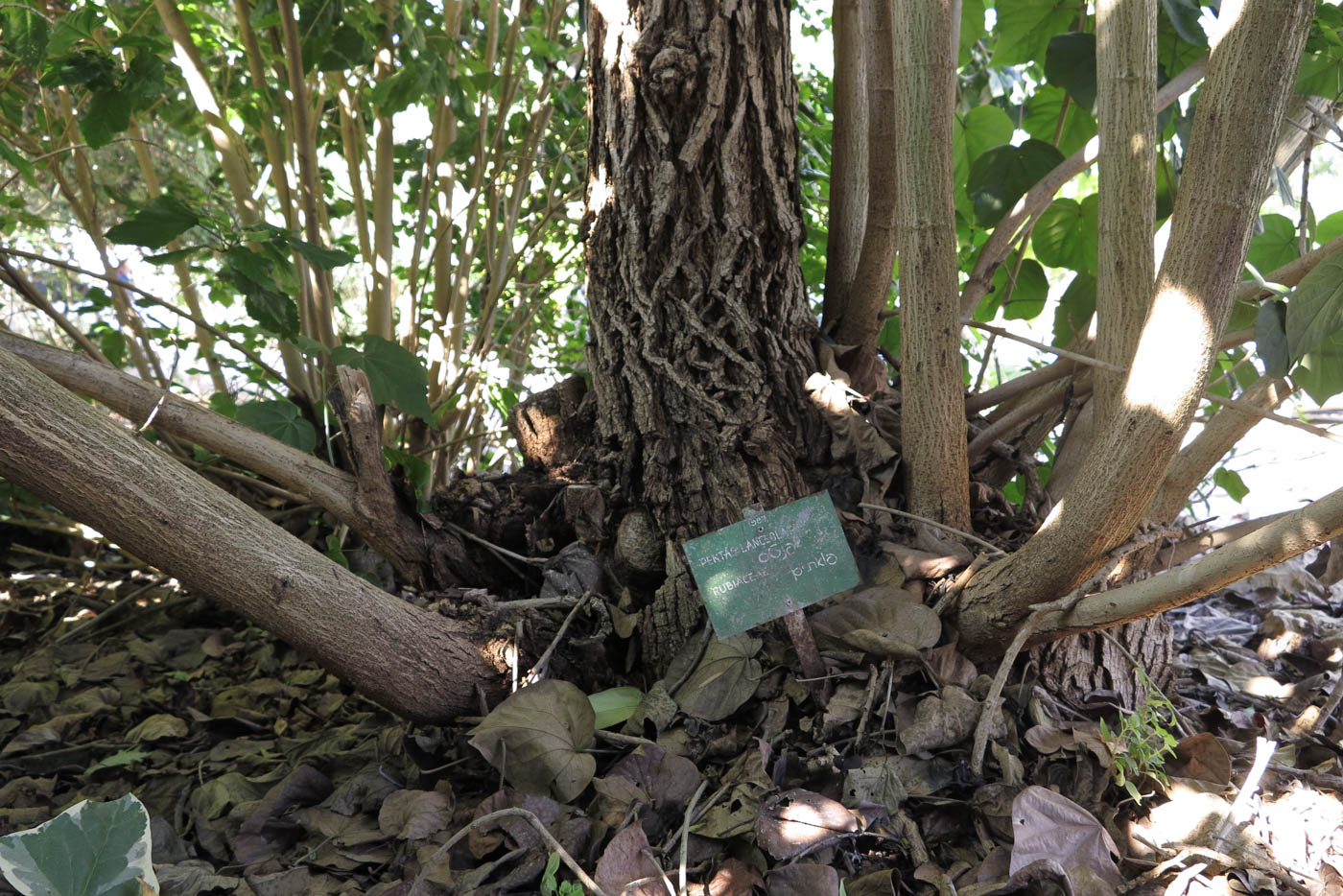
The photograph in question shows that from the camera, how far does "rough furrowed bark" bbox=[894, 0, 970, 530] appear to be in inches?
45.5

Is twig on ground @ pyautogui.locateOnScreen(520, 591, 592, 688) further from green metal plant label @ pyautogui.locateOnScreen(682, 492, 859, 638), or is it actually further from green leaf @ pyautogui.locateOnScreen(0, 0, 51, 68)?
green leaf @ pyautogui.locateOnScreen(0, 0, 51, 68)

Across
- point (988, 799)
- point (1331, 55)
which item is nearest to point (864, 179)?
point (1331, 55)

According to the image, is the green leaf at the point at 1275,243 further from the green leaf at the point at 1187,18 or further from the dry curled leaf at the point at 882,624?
the dry curled leaf at the point at 882,624

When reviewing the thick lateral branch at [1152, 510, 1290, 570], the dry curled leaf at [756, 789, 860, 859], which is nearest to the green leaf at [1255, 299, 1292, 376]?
the thick lateral branch at [1152, 510, 1290, 570]

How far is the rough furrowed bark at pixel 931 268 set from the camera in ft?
3.79

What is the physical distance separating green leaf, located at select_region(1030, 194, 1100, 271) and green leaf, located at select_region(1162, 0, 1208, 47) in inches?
12.7

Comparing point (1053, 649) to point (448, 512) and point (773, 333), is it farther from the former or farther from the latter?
point (448, 512)

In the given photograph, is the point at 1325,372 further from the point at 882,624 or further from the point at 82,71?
the point at 82,71

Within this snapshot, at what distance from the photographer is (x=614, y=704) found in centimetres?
127

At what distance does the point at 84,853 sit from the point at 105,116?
1.31m

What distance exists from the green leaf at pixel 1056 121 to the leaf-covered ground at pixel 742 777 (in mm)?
909

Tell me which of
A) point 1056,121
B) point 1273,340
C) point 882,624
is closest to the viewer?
point 1273,340

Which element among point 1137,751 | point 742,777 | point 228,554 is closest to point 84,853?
point 228,554

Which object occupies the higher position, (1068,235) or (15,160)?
(15,160)
